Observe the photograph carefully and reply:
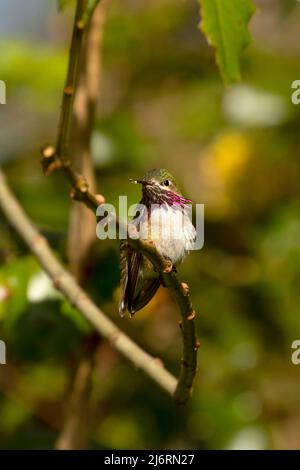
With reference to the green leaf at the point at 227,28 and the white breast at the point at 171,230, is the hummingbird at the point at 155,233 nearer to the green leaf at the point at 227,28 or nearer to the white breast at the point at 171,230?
the white breast at the point at 171,230

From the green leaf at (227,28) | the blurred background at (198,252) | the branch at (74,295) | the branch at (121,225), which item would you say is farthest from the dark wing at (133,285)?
the blurred background at (198,252)

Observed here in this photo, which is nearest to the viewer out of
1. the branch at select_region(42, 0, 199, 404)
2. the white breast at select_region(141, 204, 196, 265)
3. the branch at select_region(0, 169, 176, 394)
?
the branch at select_region(42, 0, 199, 404)

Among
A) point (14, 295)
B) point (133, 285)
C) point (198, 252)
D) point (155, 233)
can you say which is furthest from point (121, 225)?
point (198, 252)

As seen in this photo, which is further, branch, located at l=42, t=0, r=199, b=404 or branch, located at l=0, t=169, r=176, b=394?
branch, located at l=0, t=169, r=176, b=394

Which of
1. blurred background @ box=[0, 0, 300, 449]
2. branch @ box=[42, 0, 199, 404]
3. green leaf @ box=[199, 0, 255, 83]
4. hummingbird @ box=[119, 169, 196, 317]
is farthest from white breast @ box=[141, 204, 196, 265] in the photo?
blurred background @ box=[0, 0, 300, 449]

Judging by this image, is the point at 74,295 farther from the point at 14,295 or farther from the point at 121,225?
the point at 121,225

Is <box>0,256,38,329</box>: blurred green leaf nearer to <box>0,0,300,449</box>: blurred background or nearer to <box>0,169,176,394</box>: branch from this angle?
<box>0,0,300,449</box>: blurred background
